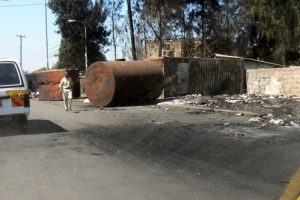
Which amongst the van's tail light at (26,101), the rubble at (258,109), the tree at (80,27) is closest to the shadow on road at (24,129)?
the van's tail light at (26,101)

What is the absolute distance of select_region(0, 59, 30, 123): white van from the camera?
13664 millimetres

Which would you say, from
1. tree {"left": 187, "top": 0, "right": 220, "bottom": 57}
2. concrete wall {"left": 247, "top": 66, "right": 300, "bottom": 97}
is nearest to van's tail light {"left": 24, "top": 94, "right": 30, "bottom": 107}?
concrete wall {"left": 247, "top": 66, "right": 300, "bottom": 97}

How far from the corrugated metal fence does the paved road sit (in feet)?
51.7

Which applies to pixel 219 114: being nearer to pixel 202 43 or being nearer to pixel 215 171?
pixel 215 171

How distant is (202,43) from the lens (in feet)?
187

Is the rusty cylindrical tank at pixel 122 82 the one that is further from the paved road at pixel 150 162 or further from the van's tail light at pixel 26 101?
the van's tail light at pixel 26 101

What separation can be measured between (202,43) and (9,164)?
48621mm

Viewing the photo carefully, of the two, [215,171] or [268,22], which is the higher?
[268,22]

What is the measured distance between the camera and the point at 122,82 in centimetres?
2556

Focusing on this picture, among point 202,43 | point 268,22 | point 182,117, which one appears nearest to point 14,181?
point 182,117

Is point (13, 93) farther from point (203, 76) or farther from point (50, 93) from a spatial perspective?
point (50, 93)

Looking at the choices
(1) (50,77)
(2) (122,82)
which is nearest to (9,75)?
(2) (122,82)

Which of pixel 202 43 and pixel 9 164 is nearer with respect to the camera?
pixel 9 164

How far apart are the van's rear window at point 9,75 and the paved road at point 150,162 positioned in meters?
1.31
